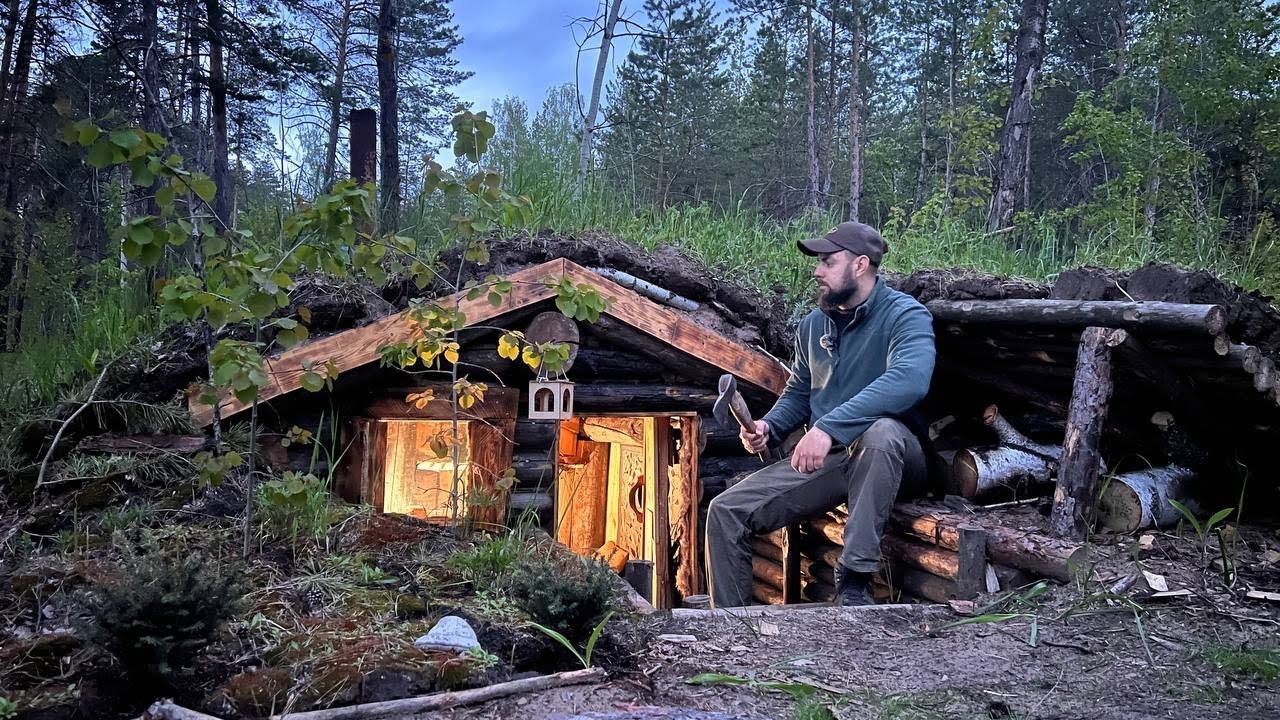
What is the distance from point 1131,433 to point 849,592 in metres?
2.03

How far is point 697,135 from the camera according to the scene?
22906mm

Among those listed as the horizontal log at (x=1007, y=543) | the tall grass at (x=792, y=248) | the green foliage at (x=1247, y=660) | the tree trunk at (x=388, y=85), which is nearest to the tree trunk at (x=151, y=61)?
the tree trunk at (x=388, y=85)

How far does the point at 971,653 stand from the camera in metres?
3.24

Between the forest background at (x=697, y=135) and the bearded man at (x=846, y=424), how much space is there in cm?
192

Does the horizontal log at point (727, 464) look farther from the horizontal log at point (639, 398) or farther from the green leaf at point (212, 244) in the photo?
the green leaf at point (212, 244)

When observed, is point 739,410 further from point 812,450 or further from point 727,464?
point 727,464

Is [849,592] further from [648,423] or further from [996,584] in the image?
[648,423]

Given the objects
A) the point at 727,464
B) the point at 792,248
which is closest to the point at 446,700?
the point at 727,464

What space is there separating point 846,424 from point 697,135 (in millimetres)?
19798

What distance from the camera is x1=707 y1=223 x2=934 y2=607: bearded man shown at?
4.31 m

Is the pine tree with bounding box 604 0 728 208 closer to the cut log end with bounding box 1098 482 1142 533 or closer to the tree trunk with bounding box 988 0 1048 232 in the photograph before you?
the tree trunk with bounding box 988 0 1048 232

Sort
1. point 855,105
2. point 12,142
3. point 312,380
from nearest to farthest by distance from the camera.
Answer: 1. point 312,380
2. point 12,142
3. point 855,105

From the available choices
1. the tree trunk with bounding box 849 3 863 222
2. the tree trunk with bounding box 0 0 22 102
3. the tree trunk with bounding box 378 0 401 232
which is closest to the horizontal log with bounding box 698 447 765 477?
the tree trunk with bounding box 378 0 401 232

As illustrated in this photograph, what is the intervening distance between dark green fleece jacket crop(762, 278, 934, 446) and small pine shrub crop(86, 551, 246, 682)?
2.97 m
